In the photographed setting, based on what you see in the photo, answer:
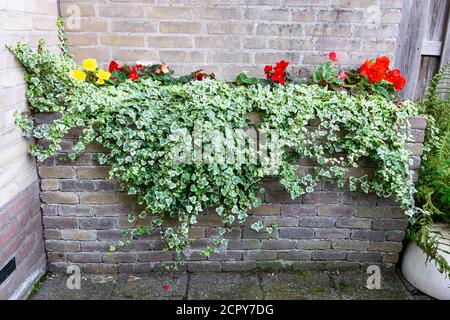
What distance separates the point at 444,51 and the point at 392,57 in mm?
548

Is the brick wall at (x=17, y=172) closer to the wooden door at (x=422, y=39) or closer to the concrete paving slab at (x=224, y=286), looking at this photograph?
the concrete paving slab at (x=224, y=286)

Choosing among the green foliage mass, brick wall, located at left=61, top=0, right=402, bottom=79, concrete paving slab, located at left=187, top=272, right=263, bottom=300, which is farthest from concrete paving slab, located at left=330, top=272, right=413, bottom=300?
brick wall, located at left=61, top=0, right=402, bottom=79

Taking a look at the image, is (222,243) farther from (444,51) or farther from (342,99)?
(444,51)

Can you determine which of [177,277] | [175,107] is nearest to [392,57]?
[175,107]

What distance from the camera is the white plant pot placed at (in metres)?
2.15

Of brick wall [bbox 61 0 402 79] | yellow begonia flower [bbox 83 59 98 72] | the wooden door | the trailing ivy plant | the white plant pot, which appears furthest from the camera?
the wooden door

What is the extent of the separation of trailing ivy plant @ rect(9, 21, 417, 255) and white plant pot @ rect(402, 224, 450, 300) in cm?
34

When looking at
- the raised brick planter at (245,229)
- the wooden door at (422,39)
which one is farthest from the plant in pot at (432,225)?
the wooden door at (422,39)

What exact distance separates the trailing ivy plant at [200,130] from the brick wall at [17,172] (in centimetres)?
8

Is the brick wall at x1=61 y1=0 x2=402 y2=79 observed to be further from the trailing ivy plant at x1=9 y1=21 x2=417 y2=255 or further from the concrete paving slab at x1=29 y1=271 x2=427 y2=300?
the concrete paving slab at x1=29 y1=271 x2=427 y2=300

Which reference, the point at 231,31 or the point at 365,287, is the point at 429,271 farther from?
the point at 231,31

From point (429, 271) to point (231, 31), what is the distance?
6.71 ft

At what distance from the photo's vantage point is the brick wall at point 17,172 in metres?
1.86

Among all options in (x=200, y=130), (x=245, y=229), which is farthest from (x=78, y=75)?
(x=245, y=229)
